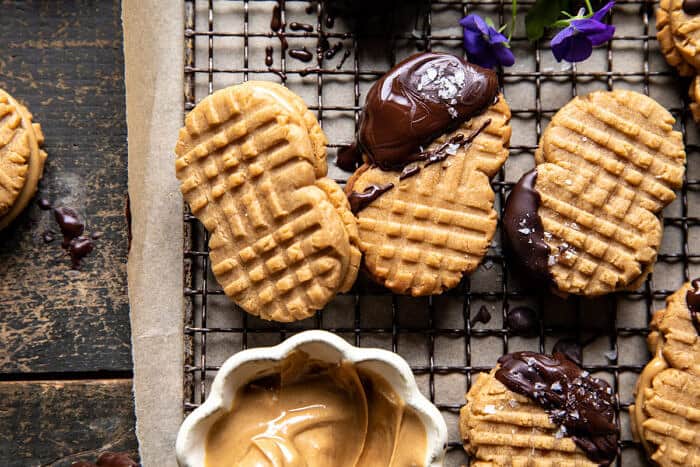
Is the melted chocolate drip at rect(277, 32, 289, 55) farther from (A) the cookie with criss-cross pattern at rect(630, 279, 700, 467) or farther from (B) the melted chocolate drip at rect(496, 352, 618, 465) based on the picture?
(A) the cookie with criss-cross pattern at rect(630, 279, 700, 467)

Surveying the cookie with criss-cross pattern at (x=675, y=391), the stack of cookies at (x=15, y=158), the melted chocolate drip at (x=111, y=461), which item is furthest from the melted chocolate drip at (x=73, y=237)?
the cookie with criss-cross pattern at (x=675, y=391)

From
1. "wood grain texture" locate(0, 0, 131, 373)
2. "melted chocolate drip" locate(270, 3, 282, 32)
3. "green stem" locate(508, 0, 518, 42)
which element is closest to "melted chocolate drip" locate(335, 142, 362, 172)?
"melted chocolate drip" locate(270, 3, 282, 32)

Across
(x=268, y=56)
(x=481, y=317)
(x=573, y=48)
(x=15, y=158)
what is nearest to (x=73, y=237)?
(x=15, y=158)

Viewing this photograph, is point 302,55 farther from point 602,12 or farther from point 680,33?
point 680,33

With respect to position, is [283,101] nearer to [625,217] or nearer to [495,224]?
[495,224]

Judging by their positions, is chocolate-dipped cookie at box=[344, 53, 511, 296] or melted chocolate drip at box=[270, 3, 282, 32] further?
melted chocolate drip at box=[270, 3, 282, 32]

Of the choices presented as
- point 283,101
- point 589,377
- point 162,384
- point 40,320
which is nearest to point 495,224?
point 589,377
